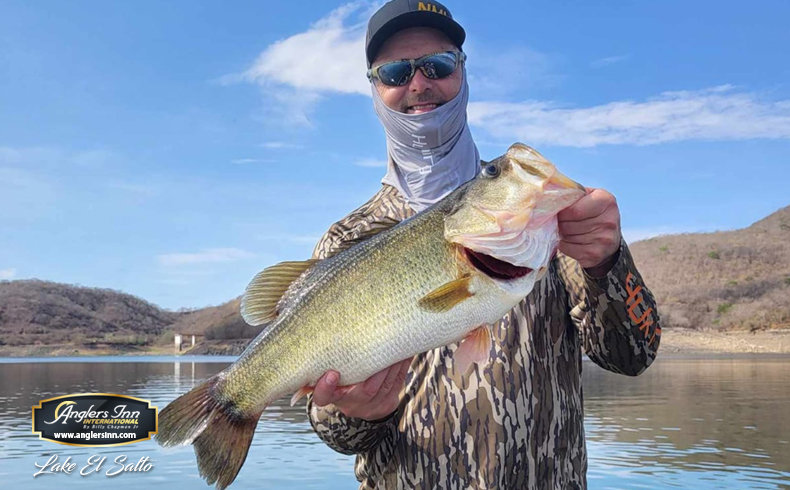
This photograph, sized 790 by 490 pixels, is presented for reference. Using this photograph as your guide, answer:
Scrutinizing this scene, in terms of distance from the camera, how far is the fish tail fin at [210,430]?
11.3ft

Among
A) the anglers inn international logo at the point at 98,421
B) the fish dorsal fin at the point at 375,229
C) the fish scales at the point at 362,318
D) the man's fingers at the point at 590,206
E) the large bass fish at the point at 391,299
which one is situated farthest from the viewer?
the anglers inn international logo at the point at 98,421

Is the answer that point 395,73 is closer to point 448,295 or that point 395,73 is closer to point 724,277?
point 448,295

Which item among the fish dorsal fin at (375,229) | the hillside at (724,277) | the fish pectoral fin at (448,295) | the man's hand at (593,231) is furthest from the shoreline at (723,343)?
the fish pectoral fin at (448,295)

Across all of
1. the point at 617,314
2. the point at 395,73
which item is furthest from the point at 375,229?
the point at 395,73

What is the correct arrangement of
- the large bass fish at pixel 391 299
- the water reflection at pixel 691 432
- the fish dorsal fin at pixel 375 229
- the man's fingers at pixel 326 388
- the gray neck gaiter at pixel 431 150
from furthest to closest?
the water reflection at pixel 691 432, the gray neck gaiter at pixel 431 150, the fish dorsal fin at pixel 375 229, the man's fingers at pixel 326 388, the large bass fish at pixel 391 299

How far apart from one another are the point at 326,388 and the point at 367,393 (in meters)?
0.23

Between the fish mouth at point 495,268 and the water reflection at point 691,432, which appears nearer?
the fish mouth at point 495,268

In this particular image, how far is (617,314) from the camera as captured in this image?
3.51m

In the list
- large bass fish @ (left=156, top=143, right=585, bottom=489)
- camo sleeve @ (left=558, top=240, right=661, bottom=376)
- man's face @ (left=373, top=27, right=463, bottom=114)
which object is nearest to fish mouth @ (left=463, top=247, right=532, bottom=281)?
large bass fish @ (left=156, top=143, right=585, bottom=489)

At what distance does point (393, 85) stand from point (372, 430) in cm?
221

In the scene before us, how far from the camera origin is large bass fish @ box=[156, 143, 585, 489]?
3129 millimetres

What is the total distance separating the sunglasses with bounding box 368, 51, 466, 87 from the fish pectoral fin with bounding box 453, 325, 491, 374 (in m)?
1.93

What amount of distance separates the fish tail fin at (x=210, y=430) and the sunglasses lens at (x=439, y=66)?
231cm

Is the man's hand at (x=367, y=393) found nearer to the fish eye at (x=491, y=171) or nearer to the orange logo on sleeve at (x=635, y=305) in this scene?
the fish eye at (x=491, y=171)
